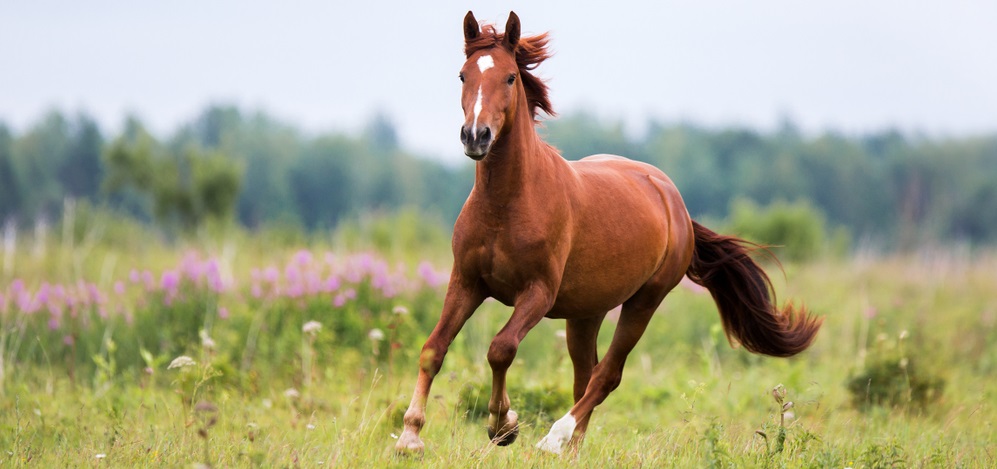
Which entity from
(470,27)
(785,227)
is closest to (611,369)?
(470,27)

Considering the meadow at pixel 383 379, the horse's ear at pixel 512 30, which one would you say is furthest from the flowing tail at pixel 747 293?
the horse's ear at pixel 512 30

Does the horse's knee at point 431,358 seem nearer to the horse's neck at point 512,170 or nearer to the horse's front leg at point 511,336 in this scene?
the horse's front leg at point 511,336

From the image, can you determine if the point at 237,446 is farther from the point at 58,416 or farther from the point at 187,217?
the point at 187,217

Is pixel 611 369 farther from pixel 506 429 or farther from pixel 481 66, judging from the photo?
pixel 481 66

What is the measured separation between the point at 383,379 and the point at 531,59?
4072 millimetres

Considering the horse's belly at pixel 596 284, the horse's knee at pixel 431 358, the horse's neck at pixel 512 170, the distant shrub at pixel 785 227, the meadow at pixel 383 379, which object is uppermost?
the horse's neck at pixel 512 170

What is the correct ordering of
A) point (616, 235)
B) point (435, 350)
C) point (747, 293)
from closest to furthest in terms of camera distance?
point (435, 350) < point (616, 235) < point (747, 293)

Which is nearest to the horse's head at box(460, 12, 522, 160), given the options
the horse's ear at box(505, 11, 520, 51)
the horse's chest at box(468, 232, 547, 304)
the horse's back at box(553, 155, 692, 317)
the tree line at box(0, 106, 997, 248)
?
the horse's ear at box(505, 11, 520, 51)

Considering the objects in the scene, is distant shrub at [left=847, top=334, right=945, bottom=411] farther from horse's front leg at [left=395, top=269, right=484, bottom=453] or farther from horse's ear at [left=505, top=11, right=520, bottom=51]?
horse's ear at [left=505, top=11, right=520, bottom=51]

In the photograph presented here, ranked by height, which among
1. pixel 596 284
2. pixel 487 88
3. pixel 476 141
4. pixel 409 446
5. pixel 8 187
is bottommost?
pixel 8 187

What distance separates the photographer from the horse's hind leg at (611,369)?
4945 mm

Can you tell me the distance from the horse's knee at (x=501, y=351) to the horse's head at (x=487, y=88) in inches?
36.1

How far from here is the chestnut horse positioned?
4527mm

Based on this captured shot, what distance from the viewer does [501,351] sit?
4512 mm
